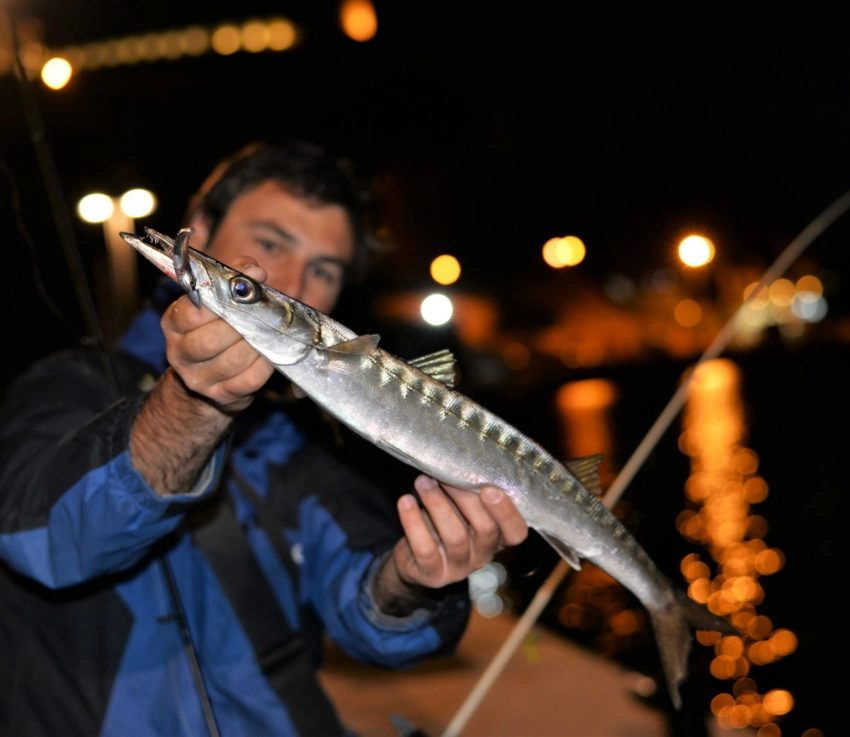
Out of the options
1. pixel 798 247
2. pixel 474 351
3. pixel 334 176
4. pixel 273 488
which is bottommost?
pixel 273 488

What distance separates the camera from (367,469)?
406 cm

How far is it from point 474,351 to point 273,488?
40.9m

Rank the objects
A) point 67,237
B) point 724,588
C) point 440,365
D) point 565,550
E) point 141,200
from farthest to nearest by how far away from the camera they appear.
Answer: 1. point 724,588
2. point 141,200
3. point 67,237
4. point 565,550
5. point 440,365

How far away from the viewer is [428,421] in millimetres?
2223

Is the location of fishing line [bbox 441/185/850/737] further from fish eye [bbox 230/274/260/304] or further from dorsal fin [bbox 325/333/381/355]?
fish eye [bbox 230/274/260/304]

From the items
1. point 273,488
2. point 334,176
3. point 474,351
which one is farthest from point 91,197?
point 474,351

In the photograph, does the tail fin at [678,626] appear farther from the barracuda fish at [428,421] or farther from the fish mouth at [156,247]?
the fish mouth at [156,247]

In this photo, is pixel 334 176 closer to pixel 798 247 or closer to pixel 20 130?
pixel 798 247

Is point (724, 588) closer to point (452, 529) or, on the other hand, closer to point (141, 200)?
point (452, 529)

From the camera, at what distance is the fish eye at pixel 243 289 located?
6.27 ft

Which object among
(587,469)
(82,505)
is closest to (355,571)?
(587,469)

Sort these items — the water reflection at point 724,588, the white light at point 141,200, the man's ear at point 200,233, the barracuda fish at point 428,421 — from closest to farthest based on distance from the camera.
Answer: the barracuda fish at point 428,421
the man's ear at point 200,233
the white light at point 141,200
the water reflection at point 724,588

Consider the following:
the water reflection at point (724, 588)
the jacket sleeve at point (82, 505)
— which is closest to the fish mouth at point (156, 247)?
the jacket sleeve at point (82, 505)

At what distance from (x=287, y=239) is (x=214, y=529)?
1.46 m
